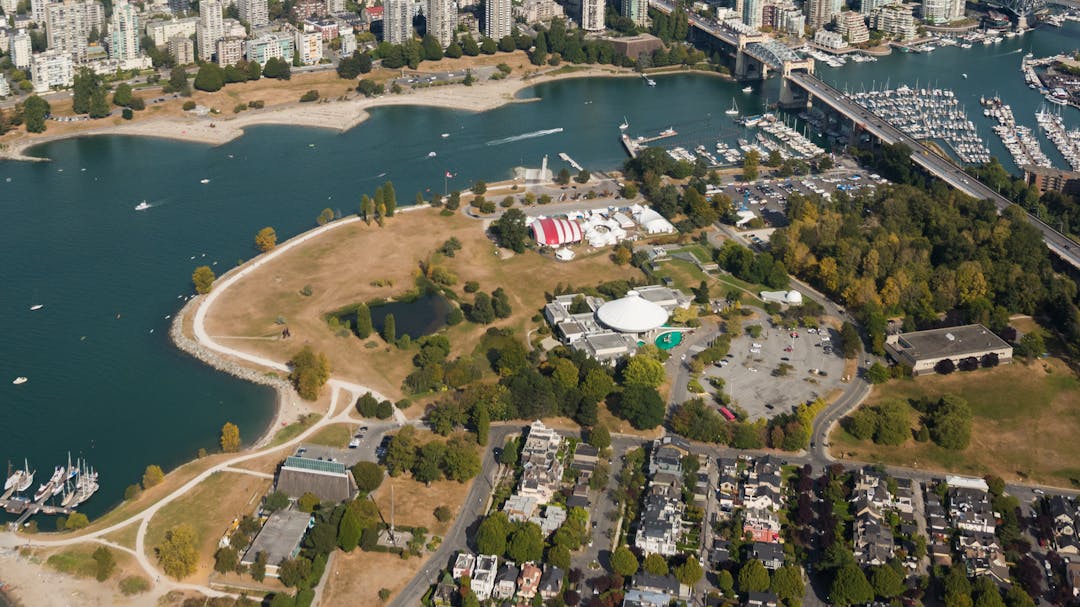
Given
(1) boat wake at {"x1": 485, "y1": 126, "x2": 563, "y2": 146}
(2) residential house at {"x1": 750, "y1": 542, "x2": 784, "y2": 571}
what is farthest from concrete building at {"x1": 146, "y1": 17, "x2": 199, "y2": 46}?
(2) residential house at {"x1": 750, "y1": 542, "x2": 784, "y2": 571}

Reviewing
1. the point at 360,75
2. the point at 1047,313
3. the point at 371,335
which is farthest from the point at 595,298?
the point at 360,75

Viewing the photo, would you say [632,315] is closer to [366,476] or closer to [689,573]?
[366,476]

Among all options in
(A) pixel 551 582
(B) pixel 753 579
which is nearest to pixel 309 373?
(A) pixel 551 582

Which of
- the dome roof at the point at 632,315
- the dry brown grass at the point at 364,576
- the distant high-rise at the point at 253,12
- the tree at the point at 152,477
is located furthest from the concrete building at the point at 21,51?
the dry brown grass at the point at 364,576

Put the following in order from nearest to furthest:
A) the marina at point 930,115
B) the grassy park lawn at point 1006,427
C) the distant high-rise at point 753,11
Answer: the grassy park lawn at point 1006,427 → the marina at point 930,115 → the distant high-rise at point 753,11

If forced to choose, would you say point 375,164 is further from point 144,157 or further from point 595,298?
point 595,298

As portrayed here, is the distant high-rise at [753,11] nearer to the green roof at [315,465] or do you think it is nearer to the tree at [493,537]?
the green roof at [315,465]
